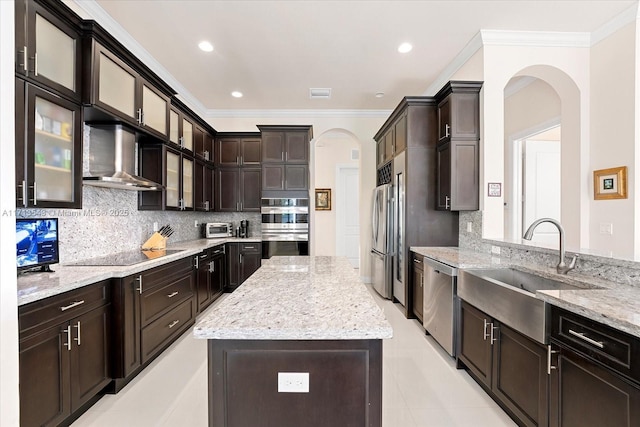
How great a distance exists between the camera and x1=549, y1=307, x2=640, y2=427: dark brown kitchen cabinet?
1.14m

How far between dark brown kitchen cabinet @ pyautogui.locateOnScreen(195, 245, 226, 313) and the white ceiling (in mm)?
2429

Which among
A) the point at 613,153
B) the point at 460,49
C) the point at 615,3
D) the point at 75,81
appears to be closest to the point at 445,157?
the point at 460,49

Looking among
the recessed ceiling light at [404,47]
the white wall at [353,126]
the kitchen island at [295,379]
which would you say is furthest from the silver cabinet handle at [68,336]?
the white wall at [353,126]

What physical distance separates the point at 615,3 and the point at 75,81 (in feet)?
→ 14.9

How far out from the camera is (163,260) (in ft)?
9.09

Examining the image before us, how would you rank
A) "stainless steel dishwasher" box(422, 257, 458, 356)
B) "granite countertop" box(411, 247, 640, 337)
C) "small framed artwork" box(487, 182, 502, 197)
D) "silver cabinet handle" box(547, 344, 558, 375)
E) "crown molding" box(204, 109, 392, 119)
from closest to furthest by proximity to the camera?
"granite countertop" box(411, 247, 640, 337), "silver cabinet handle" box(547, 344, 558, 375), "stainless steel dishwasher" box(422, 257, 458, 356), "small framed artwork" box(487, 182, 502, 197), "crown molding" box(204, 109, 392, 119)

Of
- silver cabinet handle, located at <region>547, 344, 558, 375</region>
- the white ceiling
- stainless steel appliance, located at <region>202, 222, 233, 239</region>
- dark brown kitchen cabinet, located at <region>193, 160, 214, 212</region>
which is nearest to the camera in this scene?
silver cabinet handle, located at <region>547, 344, 558, 375</region>

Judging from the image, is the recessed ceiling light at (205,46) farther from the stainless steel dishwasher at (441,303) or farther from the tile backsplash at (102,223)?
the stainless steel dishwasher at (441,303)

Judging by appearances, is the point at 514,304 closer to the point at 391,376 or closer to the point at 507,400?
the point at 507,400

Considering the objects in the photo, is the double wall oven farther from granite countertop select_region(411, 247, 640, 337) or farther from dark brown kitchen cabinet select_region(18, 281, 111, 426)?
granite countertop select_region(411, 247, 640, 337)

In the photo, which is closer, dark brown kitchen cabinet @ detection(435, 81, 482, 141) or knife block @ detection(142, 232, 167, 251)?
dark brown kitchen cabinet @ detection(435, 81, 482, 141)

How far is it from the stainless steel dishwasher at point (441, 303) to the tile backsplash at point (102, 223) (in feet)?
10.4

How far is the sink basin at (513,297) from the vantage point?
1.59 meters

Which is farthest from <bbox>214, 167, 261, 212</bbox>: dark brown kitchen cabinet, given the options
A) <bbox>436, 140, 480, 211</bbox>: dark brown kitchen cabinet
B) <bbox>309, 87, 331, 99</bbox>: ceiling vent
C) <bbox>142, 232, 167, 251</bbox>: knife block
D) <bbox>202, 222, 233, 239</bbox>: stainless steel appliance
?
<bbox>436, 140, 480, 211</bbox>: dark brown kitchen cabinet
